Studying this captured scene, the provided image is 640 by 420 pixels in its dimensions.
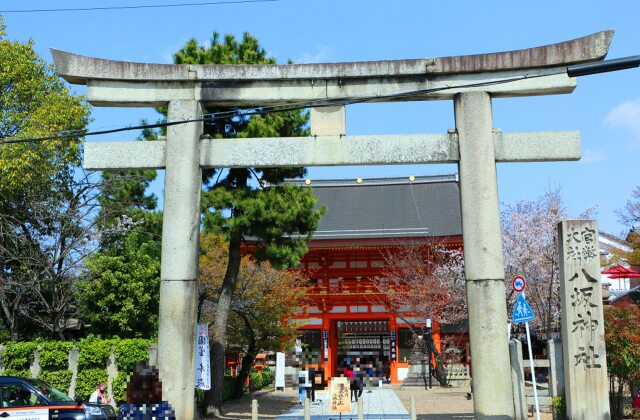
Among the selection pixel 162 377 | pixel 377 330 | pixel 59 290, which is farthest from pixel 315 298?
pixel 162 377

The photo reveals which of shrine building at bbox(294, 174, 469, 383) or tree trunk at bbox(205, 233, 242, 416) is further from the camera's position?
shrine building at bbox(294, 174, 469, 383)

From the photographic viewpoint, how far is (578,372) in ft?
40.6

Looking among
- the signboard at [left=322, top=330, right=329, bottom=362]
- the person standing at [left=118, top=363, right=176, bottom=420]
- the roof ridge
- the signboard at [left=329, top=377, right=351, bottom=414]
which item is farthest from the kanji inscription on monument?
the roof ridge

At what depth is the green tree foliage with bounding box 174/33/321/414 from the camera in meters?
17.4

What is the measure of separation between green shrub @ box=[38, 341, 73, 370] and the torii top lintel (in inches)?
404

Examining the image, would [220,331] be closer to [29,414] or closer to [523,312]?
[29,414]

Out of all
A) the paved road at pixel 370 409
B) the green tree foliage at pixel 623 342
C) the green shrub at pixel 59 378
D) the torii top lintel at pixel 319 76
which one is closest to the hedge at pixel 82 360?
the green shrub at pixel 59 378

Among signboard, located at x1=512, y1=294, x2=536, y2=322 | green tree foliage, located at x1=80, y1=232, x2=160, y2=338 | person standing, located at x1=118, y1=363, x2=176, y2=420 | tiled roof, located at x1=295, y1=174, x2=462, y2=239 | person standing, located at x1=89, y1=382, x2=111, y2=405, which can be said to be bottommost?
person standing, located at x1=89, y1=382, x2=111, y2=405

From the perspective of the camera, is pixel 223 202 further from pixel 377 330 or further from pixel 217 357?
pixel 377 330

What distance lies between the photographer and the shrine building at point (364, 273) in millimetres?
33906

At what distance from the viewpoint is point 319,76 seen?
12.7m

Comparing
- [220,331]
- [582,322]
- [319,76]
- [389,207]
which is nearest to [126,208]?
[220,331]

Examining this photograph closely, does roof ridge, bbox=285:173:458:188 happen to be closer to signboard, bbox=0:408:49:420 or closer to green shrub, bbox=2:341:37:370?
green shrub, bbox=2:341:37:370

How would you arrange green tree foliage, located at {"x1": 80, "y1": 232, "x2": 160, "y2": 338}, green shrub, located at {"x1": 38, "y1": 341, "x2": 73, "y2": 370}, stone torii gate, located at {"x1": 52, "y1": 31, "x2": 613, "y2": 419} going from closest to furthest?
stone torii gate, located at {"x1": 52, "y1": 31, "x2": 613, "y2": 419} → green shrub, located at {"x1": 38, "y1": 341, "x2": 73, "y2": 370} → green tree foliage, located at {"x1": 80, "y1": 232, "x2": 160, "y2": 338}
